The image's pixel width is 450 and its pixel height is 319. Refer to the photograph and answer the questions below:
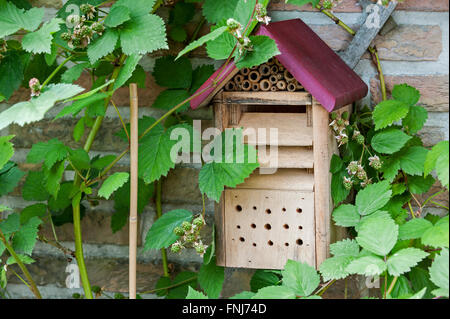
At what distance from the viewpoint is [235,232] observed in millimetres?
1230

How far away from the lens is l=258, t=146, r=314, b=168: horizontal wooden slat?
117 centimetres

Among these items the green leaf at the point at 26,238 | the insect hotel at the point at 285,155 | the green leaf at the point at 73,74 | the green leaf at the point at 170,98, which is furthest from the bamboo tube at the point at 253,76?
the green leaf at the point at 26,238

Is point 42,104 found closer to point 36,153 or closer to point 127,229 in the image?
point 36,153

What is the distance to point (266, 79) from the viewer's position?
1.16 meters

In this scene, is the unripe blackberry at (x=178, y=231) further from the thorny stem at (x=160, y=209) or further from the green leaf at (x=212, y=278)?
the thorny stem at (x=160, y=209)

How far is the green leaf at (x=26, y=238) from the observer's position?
1249 mm

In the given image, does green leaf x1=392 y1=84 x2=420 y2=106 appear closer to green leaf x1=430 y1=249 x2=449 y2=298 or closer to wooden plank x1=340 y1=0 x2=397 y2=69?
wooden plank x1=340 y1=0 x2=397 y2=69

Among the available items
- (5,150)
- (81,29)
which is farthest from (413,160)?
(5,150)

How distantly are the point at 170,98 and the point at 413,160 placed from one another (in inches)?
23.0

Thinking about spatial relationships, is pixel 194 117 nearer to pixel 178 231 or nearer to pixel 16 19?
pixel 178 231

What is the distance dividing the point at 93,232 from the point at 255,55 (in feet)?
2.62

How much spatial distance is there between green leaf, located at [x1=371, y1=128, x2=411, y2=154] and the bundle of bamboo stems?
216mm

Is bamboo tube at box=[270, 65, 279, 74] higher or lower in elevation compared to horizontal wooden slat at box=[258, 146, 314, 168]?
higher

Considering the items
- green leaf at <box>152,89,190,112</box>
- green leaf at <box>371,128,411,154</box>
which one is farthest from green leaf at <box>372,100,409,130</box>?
green leaf at <box>152,89,190,112</box>
